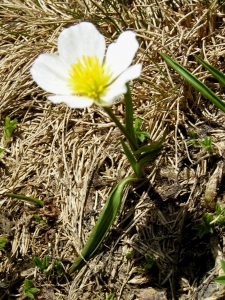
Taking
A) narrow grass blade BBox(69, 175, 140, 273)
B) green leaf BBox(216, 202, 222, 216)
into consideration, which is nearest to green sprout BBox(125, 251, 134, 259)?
narrow grass blade BBox(69, 175, 140, 273)

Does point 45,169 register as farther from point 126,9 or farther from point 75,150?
point 126,9

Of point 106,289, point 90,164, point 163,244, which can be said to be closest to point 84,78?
point 90,164

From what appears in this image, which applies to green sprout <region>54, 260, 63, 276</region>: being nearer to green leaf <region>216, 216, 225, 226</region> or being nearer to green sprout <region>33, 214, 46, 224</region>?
green sprout <region>33, 214, 46, 224</region>

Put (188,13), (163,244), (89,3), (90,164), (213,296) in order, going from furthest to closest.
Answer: (89,3)
(188,13)
(90,164)
(163,244)
(213,296)

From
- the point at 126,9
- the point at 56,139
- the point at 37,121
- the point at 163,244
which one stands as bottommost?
the point at 163,244

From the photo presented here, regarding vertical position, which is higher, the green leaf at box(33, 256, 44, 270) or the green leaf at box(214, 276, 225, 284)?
the green leaf at box(33, 256, 44, 270)

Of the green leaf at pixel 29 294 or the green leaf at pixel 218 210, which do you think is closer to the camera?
the green leaf at pixel 218 210

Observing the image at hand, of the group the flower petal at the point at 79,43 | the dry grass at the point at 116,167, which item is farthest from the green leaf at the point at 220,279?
the flower petal at the point at 79,43

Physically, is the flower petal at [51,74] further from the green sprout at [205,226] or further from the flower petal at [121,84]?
the green sprout at [205,226]
